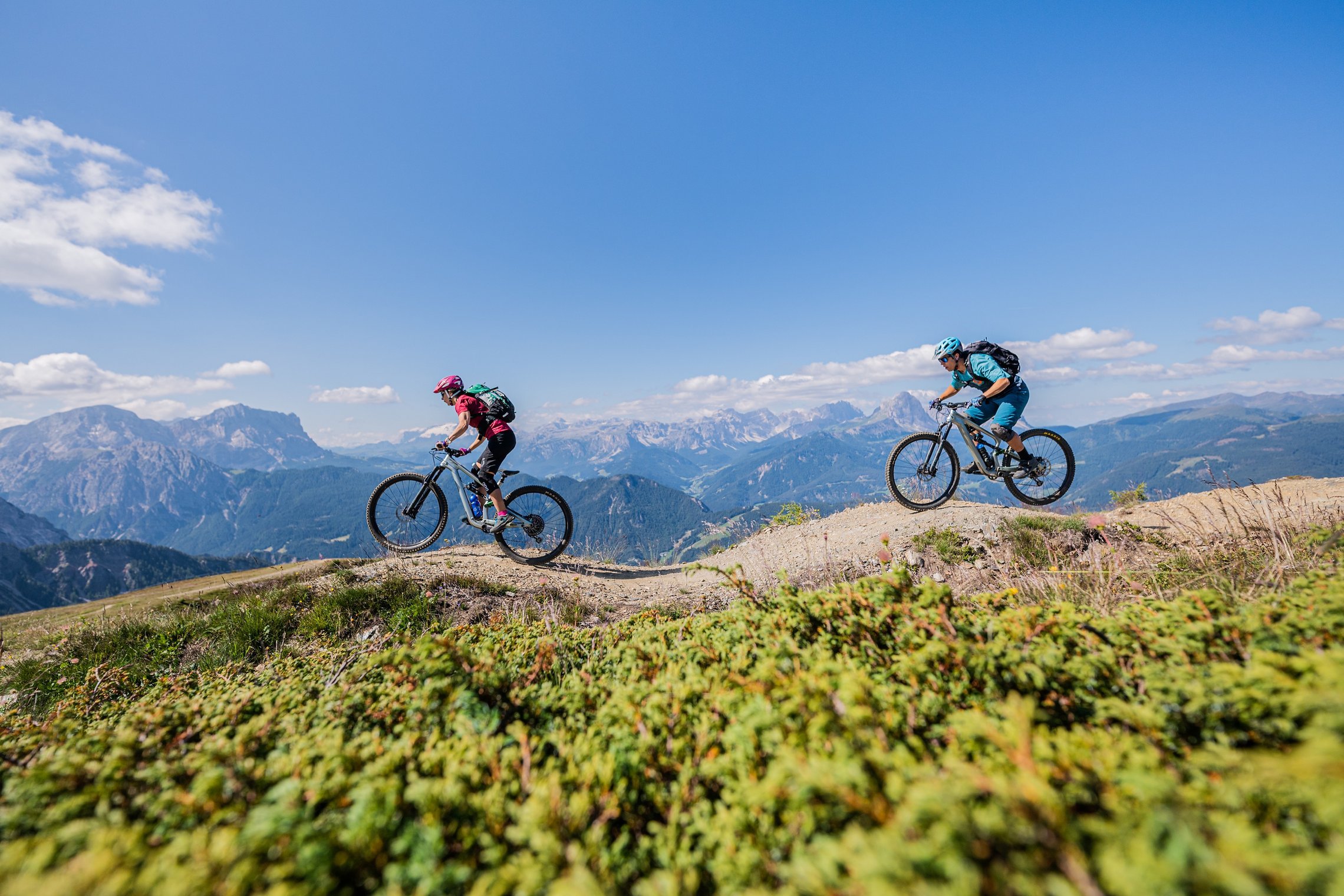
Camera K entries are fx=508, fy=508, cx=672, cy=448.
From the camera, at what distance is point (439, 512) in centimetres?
1147

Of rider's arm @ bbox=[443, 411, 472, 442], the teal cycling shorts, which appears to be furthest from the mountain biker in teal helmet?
rider's arm @ bbox=[443, 411, 472, 442]

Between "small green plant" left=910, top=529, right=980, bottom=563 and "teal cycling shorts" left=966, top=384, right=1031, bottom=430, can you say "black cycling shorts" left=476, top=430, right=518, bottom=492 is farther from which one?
"teal cycling shorts" left=966, top=384, right=1031, bottom=430

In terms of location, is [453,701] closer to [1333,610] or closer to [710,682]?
[710,682]

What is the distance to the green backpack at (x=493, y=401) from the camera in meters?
10.6

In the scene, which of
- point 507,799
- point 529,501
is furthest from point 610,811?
point 529,501

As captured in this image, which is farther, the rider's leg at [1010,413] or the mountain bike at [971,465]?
the mountain bike at [971,465]

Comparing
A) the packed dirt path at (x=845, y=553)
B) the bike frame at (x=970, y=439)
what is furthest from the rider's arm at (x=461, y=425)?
the bike frame at (x=970, y=439)

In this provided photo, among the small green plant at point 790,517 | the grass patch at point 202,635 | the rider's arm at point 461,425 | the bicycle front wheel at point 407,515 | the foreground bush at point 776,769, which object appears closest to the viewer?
the foreground bush at point 776,769

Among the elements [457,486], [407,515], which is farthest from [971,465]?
[407,515]

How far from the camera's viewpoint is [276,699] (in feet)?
10.0

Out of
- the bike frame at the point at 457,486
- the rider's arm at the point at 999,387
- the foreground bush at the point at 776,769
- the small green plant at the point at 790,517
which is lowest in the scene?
the small green plant at the point at 790,517

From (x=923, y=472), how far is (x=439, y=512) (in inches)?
435

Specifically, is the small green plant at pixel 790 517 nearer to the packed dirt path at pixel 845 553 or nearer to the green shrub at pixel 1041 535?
the packed dirt path at pixel 845 553

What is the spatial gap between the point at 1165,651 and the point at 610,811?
9.43 ft
